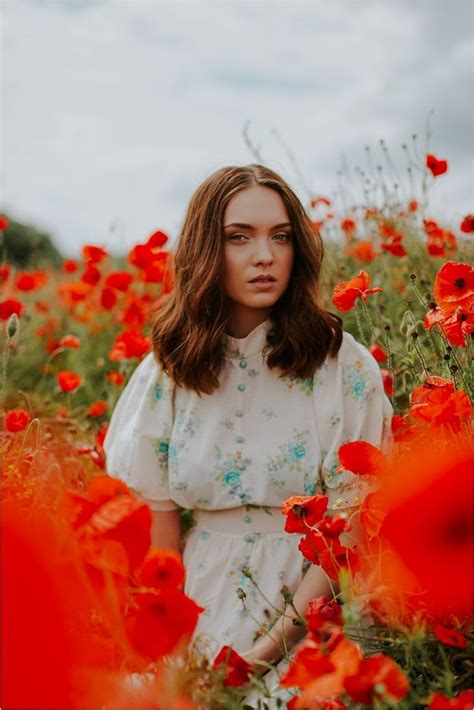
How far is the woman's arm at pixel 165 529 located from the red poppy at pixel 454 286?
1069mm

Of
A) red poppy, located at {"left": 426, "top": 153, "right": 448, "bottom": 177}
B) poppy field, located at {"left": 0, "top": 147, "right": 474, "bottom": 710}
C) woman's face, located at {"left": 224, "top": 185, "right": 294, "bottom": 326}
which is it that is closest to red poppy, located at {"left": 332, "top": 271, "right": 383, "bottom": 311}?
poppy field, located at {"left": 0, "top": 147, "right": 474, "bottom": 710}

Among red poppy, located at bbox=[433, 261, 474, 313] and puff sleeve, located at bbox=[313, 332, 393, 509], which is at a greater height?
red poppy, located at bbox=[433, 261, 474, 313]

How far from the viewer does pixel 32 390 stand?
4.12 metres

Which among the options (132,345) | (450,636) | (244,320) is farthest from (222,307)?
(450,636)

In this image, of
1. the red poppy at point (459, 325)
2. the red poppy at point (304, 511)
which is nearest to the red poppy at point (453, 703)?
the red poppy at point (304, 511)

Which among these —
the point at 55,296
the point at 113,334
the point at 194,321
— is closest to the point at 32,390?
the point at 113,334

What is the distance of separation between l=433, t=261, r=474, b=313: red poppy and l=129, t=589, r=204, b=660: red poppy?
825 millimetres

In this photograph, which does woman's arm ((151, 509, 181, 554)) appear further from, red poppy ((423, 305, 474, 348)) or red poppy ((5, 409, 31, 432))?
red poppy ((423, 305, 474, 348))

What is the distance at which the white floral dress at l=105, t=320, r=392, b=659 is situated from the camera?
1.94m

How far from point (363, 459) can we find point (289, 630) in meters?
0.76

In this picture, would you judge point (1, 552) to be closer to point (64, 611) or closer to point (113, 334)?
point (64, 611)

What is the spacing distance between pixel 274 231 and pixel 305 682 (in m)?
1.38

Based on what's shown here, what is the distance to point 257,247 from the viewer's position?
1.98 m

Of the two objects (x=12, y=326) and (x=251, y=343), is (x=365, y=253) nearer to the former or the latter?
(x=251, y=343)
